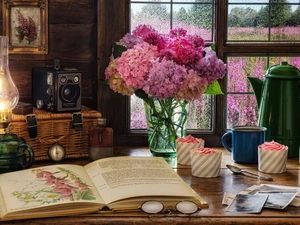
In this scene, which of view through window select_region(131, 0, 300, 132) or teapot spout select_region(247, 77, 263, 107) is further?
view through window select_region(131, 0, 300, 132)

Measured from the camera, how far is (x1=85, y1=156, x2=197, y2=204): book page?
1853mm

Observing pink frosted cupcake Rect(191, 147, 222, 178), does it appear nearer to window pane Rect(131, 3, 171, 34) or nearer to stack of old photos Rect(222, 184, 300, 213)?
stack of old photos Rect(222, 184, 300, 213)

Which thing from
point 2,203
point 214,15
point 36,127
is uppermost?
point 214,15

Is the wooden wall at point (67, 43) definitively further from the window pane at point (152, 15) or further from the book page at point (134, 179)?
the book page at point (134, 179)

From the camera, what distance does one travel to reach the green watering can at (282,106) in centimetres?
249

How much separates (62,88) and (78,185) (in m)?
0.59

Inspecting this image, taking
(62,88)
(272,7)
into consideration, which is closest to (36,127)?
(62,88)

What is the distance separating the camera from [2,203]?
5.90 ft

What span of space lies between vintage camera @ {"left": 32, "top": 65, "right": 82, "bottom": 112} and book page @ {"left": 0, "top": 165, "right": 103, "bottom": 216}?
0.37m

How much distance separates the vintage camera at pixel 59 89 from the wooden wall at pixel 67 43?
0.62 ft

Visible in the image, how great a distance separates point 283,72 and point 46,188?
1075mm

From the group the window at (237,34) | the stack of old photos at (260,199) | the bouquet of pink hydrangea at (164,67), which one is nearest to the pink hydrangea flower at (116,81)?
the bouquet of pink hydrangea at (164,67)

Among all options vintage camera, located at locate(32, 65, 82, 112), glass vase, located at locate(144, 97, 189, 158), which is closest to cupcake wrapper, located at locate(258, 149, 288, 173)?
glass vase, located at locate(144, 97, 189, 158)

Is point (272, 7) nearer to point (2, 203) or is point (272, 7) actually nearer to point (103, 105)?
point (103, 105)
